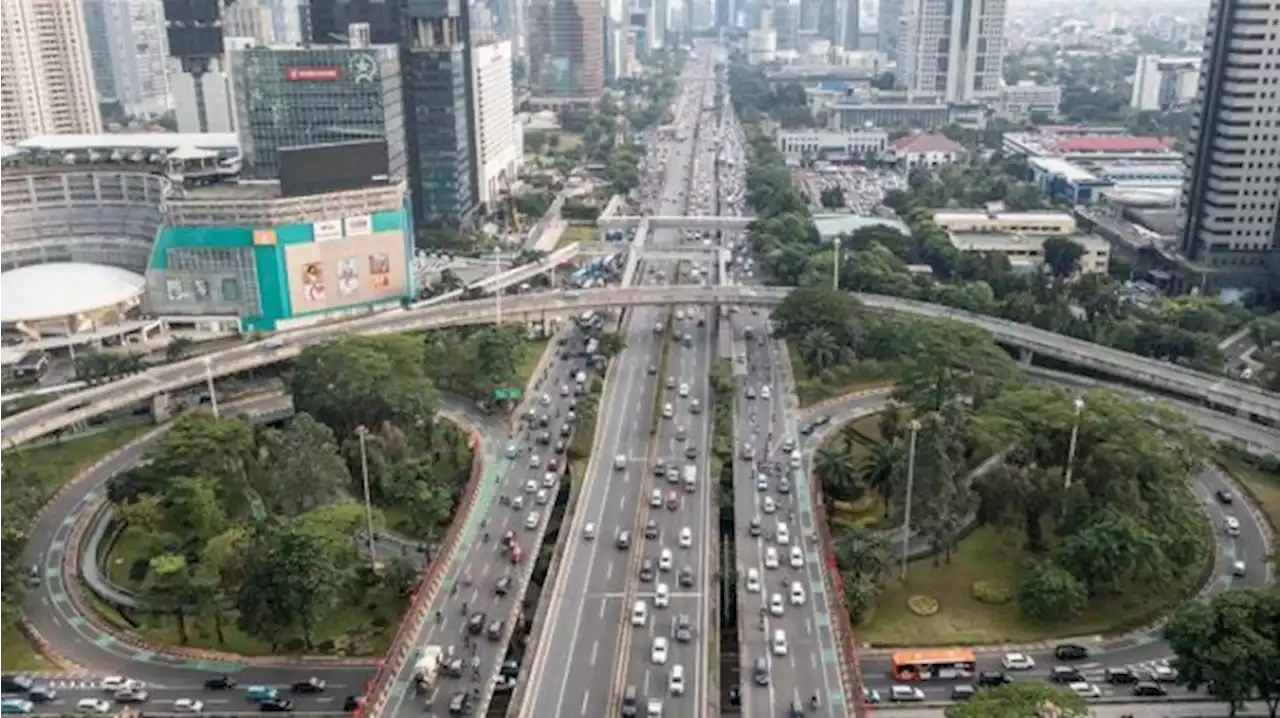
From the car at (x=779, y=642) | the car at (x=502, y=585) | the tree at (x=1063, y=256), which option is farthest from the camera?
the tree at (x=1063, y=256)

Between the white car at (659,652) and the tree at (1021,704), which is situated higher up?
the tree at (1021,704)

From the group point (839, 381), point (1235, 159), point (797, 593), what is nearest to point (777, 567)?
point (797, 593)

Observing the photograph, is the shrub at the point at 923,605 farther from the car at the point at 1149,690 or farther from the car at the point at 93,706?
the car at the point at 93,706

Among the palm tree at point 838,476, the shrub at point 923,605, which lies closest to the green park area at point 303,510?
the palm tree at point 838,476

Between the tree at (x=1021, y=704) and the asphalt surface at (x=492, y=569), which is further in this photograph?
the asphalt surface at (x=492, y=569)

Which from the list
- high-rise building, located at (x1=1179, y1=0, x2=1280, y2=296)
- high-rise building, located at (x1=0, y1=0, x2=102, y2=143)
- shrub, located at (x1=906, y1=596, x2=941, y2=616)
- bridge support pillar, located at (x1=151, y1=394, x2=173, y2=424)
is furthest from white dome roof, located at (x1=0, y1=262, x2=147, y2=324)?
high-rise building, located at (x1=1179, y1=0, x2=1280, y2=296)

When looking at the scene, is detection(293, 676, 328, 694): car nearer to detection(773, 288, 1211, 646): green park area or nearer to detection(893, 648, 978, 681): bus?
detection(773, 288, 1211, 646): green park area
